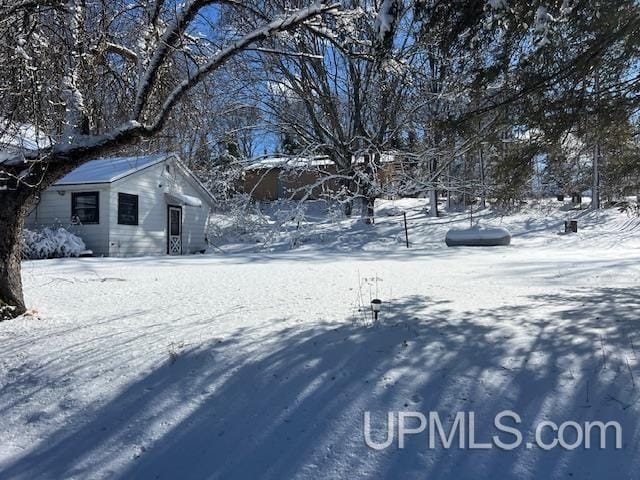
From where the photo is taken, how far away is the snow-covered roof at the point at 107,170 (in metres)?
15.6

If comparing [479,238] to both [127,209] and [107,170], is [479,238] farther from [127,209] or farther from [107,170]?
[107,170]

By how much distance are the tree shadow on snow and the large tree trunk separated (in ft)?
8.84

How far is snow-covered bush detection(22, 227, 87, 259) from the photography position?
14.2 m

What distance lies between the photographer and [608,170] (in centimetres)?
657

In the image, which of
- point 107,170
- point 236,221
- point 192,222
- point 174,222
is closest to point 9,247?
point 107,170

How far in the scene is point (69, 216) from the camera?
15953 millimetres

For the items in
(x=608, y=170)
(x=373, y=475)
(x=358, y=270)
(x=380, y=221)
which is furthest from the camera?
(x=380, y=221)

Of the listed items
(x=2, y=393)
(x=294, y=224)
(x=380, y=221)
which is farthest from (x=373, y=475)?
(x=380, y=221)

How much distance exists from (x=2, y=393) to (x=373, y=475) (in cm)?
289

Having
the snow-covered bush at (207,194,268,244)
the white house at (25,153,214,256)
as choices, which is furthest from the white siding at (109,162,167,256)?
the snow-covered bush at (207,194,268,244)

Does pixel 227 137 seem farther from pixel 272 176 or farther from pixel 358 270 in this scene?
pixel 272 176

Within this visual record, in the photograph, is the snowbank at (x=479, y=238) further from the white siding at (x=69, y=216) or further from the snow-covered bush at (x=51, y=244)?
the snow-covered bush at (x=51, y=244)

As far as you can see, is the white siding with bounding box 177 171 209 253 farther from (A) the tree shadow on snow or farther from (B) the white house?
(A) the tree shadow on snow

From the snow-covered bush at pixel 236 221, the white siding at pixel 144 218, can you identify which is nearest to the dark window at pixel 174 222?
the white siding at pixel 144 218
